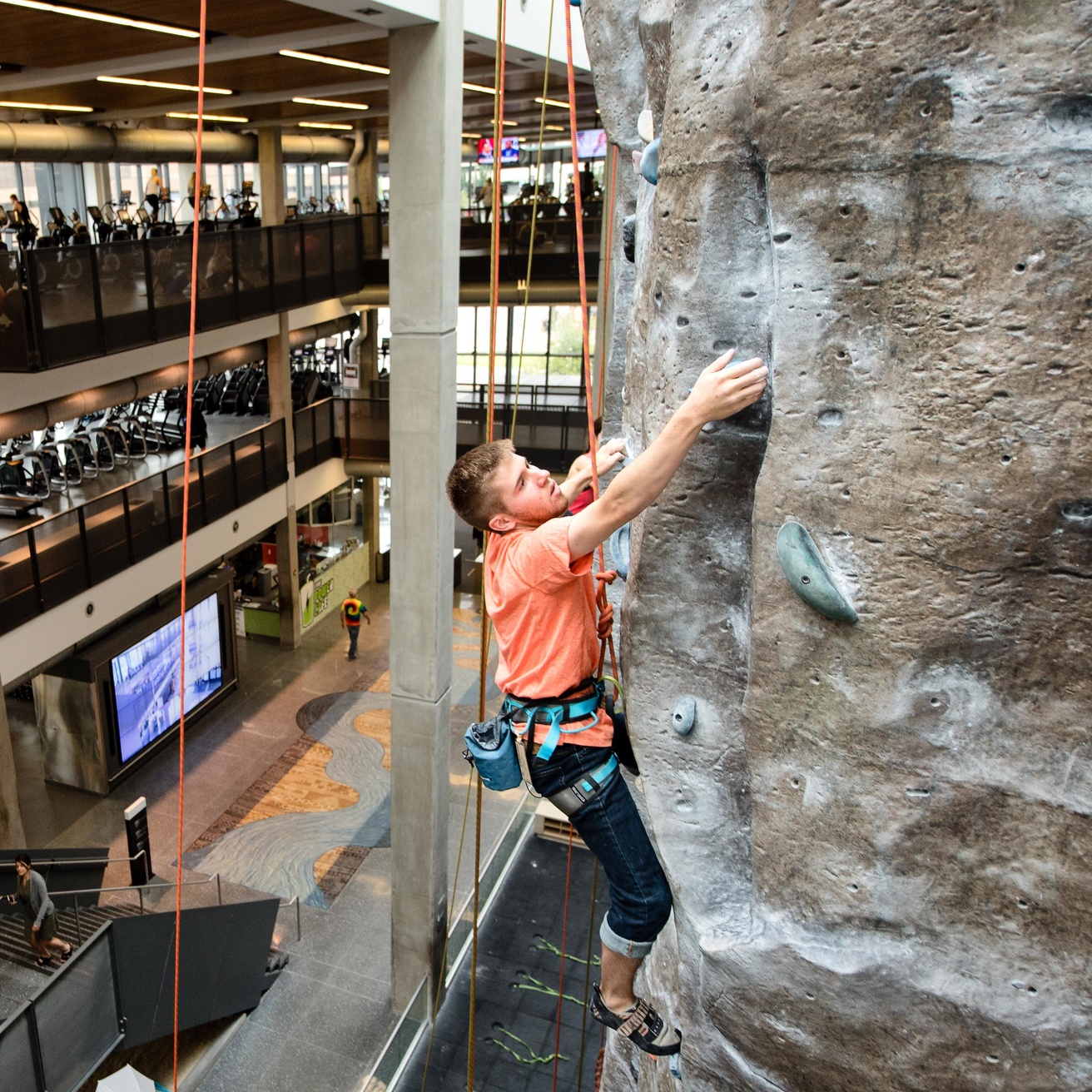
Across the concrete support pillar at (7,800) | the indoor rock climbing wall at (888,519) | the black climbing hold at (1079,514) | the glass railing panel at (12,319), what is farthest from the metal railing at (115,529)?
the black climbing hold at (1079,514)

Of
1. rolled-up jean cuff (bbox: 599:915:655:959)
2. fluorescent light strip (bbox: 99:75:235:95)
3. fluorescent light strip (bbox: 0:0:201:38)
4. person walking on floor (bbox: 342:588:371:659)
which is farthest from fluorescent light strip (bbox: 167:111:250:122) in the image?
rolled-up jean cuff (bbox: 599:915:655:959)

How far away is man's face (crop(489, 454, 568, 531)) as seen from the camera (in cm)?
292

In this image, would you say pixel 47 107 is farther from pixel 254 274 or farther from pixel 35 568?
pixel 35 568

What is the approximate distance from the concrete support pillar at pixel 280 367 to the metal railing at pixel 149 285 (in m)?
1.79

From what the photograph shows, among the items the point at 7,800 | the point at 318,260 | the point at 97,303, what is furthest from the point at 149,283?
the point at 7,800

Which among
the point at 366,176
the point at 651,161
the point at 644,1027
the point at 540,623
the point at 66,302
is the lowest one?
the point at 644,1027

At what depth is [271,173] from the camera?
50.4 ft

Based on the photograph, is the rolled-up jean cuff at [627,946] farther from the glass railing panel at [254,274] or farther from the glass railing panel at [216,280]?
the glass railing panel at [254,274]

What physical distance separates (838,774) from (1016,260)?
126 centimetres

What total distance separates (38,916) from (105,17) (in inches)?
256

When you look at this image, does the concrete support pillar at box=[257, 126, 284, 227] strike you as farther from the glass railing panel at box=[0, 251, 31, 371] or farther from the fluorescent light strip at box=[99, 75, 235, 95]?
the glass railing panel at box=[0, 251, 31, 371]

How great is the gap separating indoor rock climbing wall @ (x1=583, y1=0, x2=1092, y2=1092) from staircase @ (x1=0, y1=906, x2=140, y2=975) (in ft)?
21.6

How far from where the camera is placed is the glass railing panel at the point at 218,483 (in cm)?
1293

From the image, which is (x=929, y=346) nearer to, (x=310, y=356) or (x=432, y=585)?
(x=432, y=585)
